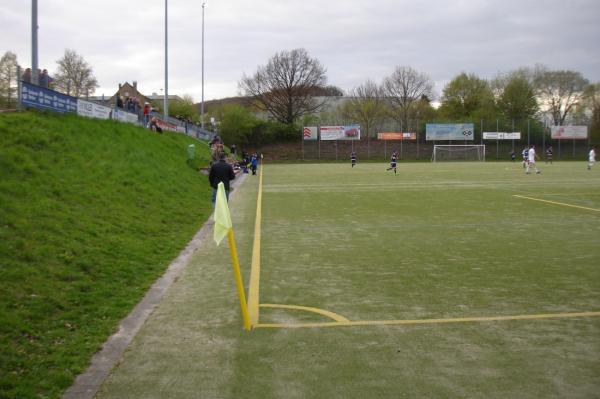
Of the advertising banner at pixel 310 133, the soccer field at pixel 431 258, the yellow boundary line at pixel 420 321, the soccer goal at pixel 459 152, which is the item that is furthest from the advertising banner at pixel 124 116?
the soccer goal at pixel 459 152

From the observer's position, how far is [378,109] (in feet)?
285

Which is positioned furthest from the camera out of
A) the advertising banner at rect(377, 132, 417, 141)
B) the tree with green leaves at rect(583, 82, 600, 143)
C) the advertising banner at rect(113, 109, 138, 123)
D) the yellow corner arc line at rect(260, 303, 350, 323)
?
the tree with green leaves at rect(583, 82, 600, 143)

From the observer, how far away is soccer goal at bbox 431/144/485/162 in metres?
67.2

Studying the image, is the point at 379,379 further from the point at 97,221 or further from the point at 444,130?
the point at 444,130

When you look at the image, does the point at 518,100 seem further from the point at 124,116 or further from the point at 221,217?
the point at 221,217

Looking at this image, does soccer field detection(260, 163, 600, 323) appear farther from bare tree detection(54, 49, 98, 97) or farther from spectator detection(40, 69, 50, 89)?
bare tree detection(54, 49, 98, 97)

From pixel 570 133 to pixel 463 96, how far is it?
2027 centimetres

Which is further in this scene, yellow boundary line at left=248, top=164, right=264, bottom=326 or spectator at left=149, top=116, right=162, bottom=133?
spectator at left=149, top=116, right=162, bottom=133

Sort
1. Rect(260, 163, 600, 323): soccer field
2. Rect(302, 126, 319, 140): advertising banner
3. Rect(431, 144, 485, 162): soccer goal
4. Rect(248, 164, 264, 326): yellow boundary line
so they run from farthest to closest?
Rect(302, 126, 319, 140): advertising banner → Rect(431, 144, 485, 162): soccer goal → Rect(260, 163, 600, 323): soccer field → Rect(248, 164, 264, 326): yellow boundary line

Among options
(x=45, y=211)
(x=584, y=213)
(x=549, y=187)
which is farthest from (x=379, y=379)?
(x=549, y=187)

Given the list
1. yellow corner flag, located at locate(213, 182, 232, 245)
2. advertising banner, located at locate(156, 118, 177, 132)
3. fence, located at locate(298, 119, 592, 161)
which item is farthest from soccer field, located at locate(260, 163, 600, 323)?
fence, located at locate(298, 119, 592, 161)

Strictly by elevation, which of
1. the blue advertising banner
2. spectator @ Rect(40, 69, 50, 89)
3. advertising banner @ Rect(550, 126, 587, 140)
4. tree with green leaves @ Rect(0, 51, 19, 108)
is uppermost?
tree with green leaves @ Rect(0, 51, 19, 108)

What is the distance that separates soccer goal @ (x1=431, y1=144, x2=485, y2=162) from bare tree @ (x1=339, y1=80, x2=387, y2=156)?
49.5 feet

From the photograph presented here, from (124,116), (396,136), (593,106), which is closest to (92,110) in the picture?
(124,116)
